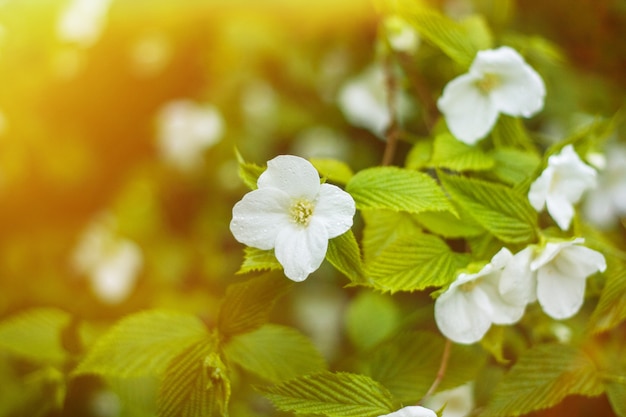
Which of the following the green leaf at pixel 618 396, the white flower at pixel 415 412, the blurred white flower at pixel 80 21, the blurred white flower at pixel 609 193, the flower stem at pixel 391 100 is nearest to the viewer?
the white flower at pixel 415 412

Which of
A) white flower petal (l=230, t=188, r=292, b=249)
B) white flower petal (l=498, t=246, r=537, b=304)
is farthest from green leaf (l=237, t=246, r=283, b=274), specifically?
white flower petal (l=498, t=246, r=537, b=304)

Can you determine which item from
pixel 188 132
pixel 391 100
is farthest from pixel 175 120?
pixel 391 100

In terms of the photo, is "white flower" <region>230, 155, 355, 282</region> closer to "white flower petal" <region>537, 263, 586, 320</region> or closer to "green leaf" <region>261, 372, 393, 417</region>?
"green leaf" <region>261, 372, 393, 417</region>

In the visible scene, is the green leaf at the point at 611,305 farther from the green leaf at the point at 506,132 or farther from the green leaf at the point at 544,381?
the green leaf at the point at 506,132

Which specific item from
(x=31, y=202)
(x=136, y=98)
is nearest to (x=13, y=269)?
(x=31, y=202)

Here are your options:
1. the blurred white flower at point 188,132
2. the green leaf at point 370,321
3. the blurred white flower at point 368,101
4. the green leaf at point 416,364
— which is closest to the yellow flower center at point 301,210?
the green leaf at point 416,364

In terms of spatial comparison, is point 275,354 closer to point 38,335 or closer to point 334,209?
point 334,209

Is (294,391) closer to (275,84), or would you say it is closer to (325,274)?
(325,274)
